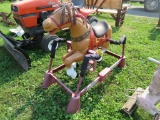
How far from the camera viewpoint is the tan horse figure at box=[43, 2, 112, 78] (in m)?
2.37

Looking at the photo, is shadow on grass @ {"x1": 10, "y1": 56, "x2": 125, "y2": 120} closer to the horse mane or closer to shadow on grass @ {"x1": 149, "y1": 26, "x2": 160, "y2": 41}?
the horse mane

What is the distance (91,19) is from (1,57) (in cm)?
279

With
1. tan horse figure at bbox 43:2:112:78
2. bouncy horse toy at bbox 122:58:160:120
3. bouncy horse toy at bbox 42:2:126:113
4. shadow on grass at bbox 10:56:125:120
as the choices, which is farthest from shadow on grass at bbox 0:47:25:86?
bouncy horse toy at bbox 122:58:160:120

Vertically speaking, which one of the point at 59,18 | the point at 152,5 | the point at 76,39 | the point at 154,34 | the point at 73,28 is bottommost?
the point at 154,34

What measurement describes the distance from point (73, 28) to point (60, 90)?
1165mm

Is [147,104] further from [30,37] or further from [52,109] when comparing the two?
[30,37]

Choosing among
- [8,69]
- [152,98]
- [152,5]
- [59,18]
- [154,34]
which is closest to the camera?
[152,98]

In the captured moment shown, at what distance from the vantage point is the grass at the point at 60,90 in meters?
2.64

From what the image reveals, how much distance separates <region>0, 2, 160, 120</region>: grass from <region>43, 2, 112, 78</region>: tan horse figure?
0.58m

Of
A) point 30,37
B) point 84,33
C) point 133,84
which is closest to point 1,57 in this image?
point 30,37

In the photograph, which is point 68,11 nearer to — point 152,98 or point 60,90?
point 60,90

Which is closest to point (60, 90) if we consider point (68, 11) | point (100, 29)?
point (100, 29)

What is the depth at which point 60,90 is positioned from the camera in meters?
3.10

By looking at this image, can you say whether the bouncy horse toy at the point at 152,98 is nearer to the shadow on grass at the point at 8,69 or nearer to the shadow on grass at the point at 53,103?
the shadow on grass at the point at 53,103
